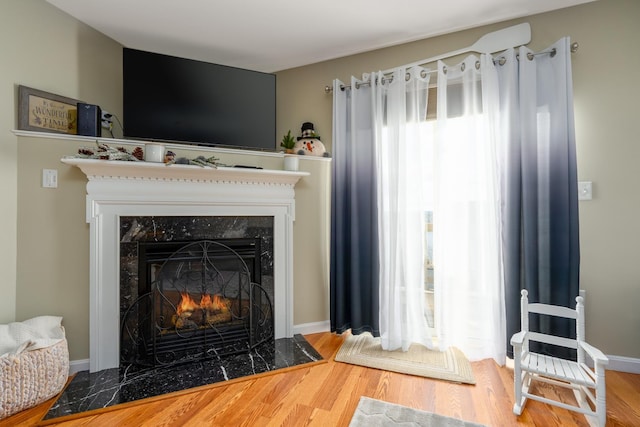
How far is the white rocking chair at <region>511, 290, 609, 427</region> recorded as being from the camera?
4.73ft

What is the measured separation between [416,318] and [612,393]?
1146mm

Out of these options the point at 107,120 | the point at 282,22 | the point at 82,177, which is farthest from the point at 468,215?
the point at 107,120

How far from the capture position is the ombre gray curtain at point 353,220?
251cm

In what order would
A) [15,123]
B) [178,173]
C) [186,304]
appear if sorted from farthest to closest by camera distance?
[186,304] → [178,173] → [15,123]

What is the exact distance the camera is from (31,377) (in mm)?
1643

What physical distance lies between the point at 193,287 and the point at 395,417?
158 cm

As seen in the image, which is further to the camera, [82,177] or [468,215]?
[468,215]

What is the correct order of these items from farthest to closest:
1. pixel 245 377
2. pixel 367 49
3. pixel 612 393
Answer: pixel 367 49
pixel 245 377
pixel 612 393

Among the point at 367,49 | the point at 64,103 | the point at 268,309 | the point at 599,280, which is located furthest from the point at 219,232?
the point at 599,280

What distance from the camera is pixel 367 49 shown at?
264 cm

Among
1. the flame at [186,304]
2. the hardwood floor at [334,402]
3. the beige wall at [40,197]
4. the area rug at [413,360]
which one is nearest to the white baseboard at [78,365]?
the beige wall at [40,197]

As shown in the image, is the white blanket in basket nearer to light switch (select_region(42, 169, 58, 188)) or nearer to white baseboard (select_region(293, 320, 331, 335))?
light switch (select_region(42, 169, 58, 188))

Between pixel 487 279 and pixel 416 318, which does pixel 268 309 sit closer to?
pixel 416 318

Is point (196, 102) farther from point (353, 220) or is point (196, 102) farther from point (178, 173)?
point (353, 220)
